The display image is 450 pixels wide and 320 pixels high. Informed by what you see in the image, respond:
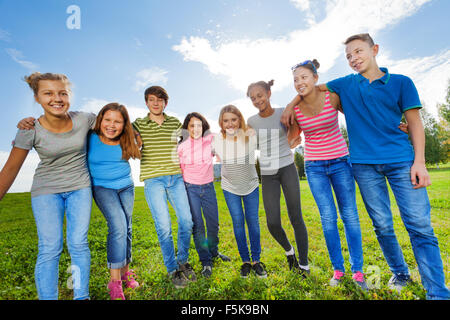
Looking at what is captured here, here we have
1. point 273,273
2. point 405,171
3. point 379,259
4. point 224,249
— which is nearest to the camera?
point 405,171

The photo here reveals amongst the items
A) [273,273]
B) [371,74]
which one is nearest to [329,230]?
[273,273]

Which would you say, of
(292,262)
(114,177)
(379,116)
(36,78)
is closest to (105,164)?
(114,177)

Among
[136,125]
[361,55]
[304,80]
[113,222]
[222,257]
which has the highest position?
[361,55]

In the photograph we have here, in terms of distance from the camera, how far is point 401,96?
8.57ft

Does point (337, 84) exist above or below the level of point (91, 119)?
above

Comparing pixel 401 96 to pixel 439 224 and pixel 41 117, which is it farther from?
pixel 439 224

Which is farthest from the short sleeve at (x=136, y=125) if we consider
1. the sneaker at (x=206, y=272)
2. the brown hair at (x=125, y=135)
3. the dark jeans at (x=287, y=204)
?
the sneaker at (x=206, y=272)

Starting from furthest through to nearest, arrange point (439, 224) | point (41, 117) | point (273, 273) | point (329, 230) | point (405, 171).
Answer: point (439, 224) < point (273, 273) < point (329, 230) < point (41, 117) < point (405, 171)

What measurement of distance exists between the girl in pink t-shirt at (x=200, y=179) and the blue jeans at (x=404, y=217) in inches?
84.0

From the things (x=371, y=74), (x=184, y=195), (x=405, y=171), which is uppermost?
(x=371, y=74)

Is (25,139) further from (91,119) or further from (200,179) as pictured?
(200,179)

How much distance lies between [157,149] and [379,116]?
3046mm

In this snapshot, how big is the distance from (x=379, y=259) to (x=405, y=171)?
2096 mm

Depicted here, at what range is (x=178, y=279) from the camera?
3.17m
